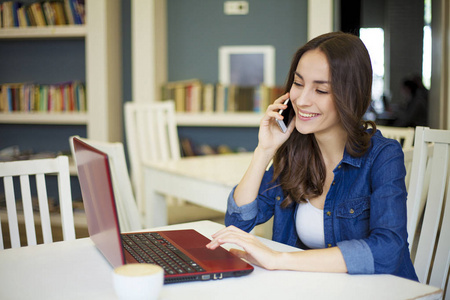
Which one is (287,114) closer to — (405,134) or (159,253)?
(159,253)

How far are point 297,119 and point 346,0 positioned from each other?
5893 millimetres

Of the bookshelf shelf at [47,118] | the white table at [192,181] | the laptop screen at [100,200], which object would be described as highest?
the laptop screen at [100,200]

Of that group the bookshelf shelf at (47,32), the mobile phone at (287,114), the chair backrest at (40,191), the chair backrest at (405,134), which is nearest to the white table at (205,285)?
the chair backrest at (40,191)

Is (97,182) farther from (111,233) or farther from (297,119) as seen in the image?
(297,119)

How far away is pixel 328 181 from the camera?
4.86 ft

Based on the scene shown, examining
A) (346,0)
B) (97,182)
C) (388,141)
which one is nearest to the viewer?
(97,182)

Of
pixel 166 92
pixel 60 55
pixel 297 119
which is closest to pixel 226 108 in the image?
pixel 166 92

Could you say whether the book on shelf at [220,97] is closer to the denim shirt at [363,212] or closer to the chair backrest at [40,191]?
the denim shirt at [363,212]

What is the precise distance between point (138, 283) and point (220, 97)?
3685 mm

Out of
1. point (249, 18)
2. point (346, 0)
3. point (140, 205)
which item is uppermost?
point (346, 0)

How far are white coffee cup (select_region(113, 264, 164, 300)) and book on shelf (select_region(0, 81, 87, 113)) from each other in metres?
3.89

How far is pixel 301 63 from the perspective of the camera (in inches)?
55.5

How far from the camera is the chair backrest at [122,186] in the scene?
190cm

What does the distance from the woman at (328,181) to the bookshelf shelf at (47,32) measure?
10.7 ft
